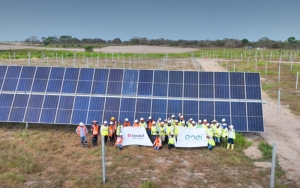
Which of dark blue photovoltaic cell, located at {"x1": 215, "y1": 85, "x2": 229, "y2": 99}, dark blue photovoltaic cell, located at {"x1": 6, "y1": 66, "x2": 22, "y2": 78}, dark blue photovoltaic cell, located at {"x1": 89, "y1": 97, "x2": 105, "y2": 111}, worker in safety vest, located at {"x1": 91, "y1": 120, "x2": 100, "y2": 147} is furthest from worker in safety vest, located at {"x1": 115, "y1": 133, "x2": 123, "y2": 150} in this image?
dark blue photovoltaic cell, located at {"x1": 6, "y1": 66, "x2": 22, "y2": 78}

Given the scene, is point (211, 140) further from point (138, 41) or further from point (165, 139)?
point (138, 41)

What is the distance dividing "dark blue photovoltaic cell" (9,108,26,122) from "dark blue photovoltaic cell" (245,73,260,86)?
39.6ft

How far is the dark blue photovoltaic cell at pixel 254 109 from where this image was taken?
1557 cm

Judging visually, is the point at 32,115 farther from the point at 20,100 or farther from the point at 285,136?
the point at 285,136

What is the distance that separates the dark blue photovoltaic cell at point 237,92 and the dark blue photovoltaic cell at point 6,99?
11.9 metres

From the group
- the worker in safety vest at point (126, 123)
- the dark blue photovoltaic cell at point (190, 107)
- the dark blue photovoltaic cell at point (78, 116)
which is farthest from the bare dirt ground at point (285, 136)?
the dark blue photovoltaic cell at point (78, 116)

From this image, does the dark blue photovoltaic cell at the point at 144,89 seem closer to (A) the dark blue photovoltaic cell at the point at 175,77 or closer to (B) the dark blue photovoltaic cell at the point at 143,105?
(B) the dark blue photovoltaic cell at the point at 143,105

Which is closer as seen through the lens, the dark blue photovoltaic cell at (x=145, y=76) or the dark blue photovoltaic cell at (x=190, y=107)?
the dark blue photovoltaic cell at (x=190, y=107)

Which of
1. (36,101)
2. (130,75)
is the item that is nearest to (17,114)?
(36,101)

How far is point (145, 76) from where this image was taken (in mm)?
17312

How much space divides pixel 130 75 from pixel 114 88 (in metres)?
1.27

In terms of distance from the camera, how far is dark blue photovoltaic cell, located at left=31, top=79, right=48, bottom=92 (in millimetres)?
16969

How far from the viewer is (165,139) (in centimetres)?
1468

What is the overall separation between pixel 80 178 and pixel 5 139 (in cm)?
629
